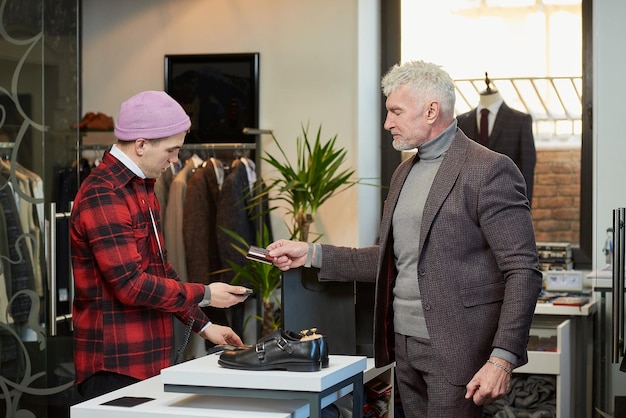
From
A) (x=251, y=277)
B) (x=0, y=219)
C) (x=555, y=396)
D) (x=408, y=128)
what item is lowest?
(x=555, y=396)

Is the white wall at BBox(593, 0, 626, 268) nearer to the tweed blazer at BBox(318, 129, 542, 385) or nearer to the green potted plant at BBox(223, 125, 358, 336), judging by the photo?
the tweed blazer at BBox(318, 129, 542, 385)

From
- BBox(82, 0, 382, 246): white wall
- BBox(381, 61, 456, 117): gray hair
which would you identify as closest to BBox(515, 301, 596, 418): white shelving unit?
BBox(82, 0, 382, 246): white wall

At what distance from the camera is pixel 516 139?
5.19 m

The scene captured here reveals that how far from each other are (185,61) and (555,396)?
275 cm

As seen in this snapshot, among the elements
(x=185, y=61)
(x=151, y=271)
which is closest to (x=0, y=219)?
(x=151, y=271)

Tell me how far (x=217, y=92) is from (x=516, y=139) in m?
1.70

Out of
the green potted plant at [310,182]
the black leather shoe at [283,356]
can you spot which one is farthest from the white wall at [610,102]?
the green potted plant at [310,182]

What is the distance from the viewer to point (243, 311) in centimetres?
536

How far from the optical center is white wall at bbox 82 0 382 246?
5355 millimetres

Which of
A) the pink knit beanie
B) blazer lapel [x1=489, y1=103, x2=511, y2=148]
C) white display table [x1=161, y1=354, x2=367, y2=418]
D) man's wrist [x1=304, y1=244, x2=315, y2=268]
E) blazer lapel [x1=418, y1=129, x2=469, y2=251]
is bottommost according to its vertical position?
white display table [x1=161, y1=354, x2=367, y2=418]

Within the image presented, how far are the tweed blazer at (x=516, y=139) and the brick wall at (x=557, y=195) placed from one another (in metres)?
0.20

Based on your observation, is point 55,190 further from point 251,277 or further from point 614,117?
point 614,117

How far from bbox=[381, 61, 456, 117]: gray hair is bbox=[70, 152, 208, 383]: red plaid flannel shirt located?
2.64ft

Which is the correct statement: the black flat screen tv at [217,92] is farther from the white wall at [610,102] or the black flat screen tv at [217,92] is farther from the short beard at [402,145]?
the short beard at [402,145]
